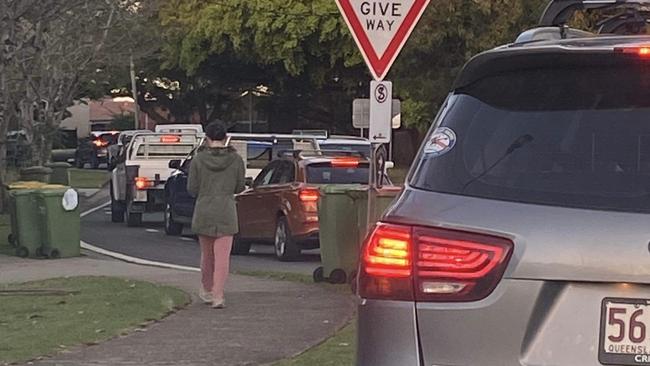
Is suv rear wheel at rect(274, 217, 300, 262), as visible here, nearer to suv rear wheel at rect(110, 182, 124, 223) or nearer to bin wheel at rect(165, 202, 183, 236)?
bin wheel at rect(165, 202, 183, 236)

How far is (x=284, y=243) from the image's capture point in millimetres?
18547

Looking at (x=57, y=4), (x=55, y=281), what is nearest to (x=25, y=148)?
(x=57, y=4)

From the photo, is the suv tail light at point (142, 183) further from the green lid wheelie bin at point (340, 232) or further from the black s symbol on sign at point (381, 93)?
the black s symbol on sign at point (381, 93)

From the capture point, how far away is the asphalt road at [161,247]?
1794 cm

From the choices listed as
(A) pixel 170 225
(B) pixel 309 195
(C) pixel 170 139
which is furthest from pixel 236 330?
(C) pixel 170 139

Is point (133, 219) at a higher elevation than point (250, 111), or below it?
below

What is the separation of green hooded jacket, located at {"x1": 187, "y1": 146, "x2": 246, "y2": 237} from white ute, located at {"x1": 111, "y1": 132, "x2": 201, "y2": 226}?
41.9 feet

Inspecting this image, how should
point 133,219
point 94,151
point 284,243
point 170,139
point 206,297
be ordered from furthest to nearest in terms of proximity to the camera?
→ point 94,151
point 170,139
point 133,219
point 284,243
point 206,297

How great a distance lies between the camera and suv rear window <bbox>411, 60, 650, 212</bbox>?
13.4 ft

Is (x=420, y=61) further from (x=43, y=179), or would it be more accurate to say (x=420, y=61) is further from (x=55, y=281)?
(x=55, y=281)

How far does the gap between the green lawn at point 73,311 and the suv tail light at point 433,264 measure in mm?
5324

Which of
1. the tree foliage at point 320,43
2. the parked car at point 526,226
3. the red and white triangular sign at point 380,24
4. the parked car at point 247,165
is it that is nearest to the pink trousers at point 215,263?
the red and white triangular sign at point 380,24

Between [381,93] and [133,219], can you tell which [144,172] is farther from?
[381,93]

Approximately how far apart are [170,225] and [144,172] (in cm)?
243
